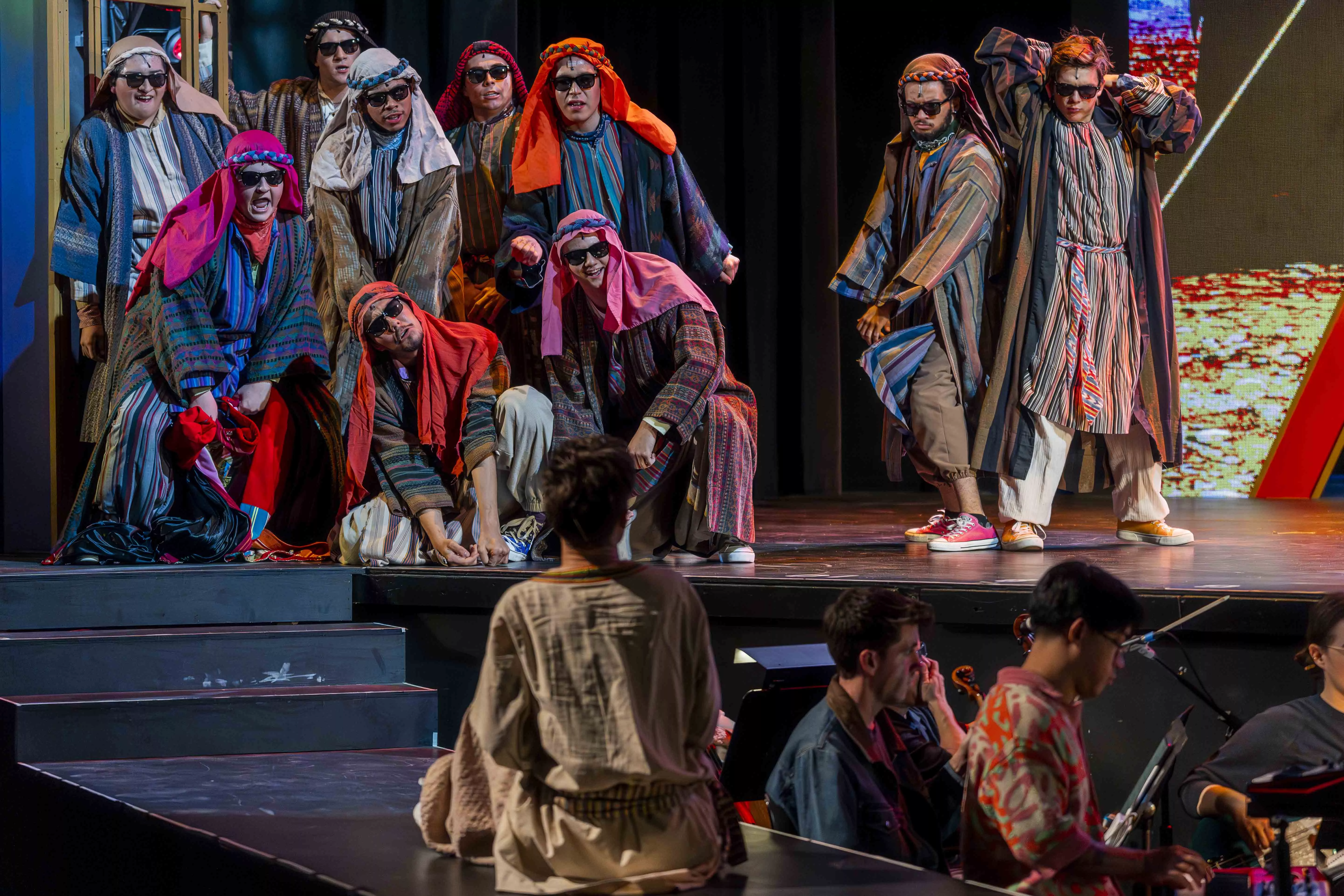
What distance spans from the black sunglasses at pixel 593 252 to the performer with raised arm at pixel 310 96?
122 centimetres

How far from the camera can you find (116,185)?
4695 millimetres

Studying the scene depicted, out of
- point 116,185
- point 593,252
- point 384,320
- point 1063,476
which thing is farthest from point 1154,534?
point 116,185

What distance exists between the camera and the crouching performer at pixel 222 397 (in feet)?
13.7

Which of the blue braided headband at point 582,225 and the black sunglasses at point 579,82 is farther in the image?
the black sunglasses at point 579,82

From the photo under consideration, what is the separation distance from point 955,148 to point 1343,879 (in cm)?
263

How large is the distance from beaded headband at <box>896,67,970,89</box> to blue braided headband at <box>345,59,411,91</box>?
1437 mm

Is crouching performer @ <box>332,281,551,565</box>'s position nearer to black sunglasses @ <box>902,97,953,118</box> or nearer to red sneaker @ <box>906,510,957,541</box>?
red sneaker @ <box>906,510,957,541</box>

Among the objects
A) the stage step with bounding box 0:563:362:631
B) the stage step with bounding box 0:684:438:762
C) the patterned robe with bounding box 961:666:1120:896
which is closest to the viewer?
the patterned robe with bounding box 961:666:1120:896

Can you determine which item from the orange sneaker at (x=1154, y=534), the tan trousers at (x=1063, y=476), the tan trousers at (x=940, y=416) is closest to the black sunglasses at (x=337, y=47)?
the tan trousers at (x=940, y=416)

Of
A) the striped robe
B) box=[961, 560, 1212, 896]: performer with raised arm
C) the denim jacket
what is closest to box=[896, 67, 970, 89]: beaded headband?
the striped robe

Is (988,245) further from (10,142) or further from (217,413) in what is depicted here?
(10,142)

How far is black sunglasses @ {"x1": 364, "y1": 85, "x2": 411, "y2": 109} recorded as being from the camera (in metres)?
4.53

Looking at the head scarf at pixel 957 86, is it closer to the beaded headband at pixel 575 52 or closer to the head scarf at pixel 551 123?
the head scarf at pixel 551 123

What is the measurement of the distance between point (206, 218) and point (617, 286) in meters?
1.14
